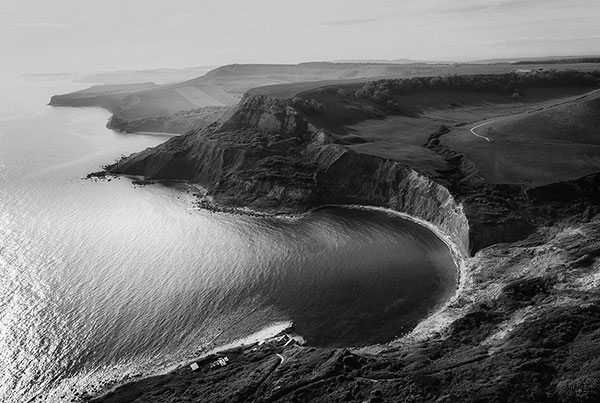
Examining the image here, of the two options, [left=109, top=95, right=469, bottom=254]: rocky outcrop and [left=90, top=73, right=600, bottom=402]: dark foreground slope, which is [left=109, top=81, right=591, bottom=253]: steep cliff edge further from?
[left=90, top=73, right=600, bottom=402]: dark foreground slope

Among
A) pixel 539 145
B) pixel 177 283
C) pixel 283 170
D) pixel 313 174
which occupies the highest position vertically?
pixel 539 145

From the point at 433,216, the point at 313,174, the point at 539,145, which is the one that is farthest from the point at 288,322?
the point at 539,145

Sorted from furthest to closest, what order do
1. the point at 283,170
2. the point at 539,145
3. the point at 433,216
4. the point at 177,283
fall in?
1. the point at 283,170
2. the point at 539,145
3. the point at 433,216
4. the point at 177,283

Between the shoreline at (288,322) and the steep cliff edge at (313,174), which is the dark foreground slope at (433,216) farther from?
the shoreline at (288,322)

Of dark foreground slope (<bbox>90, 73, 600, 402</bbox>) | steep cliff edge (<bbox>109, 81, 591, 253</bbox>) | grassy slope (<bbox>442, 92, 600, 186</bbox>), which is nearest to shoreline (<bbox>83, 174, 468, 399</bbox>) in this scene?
dark foreground slope (<bbox>90, 73, 600, 402</bbox>)

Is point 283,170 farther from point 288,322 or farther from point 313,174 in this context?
point 288,322

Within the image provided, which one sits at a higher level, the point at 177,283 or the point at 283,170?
the point at 283,170

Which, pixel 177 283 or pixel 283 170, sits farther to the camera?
pixel 283 170
